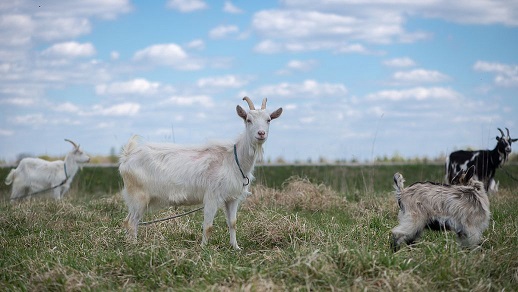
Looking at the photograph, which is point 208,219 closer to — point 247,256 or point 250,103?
point 247,256

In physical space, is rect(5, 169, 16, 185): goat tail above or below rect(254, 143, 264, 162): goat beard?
below

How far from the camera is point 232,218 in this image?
848cm

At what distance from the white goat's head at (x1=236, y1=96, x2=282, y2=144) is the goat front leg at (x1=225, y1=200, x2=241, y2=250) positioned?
941 millimetres

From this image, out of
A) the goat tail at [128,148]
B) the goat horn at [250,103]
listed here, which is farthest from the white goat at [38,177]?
the goat horn at [250,103]

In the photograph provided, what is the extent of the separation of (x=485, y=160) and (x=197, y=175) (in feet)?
34.0

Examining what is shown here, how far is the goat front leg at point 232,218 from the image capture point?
829 cm

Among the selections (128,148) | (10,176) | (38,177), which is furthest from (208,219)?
(10,176)

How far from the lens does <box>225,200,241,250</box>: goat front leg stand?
27.2 feet

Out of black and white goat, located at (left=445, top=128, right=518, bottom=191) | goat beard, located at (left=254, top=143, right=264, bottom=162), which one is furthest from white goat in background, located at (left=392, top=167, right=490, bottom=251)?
black and white goat, located at (left=445, top=128, right=518, bottom=191)

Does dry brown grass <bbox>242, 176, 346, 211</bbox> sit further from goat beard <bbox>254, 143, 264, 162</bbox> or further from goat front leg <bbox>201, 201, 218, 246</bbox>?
goat front leg <bbox>201, 201, 218, 246</bbox>

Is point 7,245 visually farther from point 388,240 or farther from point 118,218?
point 388,240

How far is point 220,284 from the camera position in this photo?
612cm

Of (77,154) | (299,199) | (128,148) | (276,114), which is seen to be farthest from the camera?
(77,154)

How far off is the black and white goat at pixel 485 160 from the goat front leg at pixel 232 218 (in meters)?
9.30
